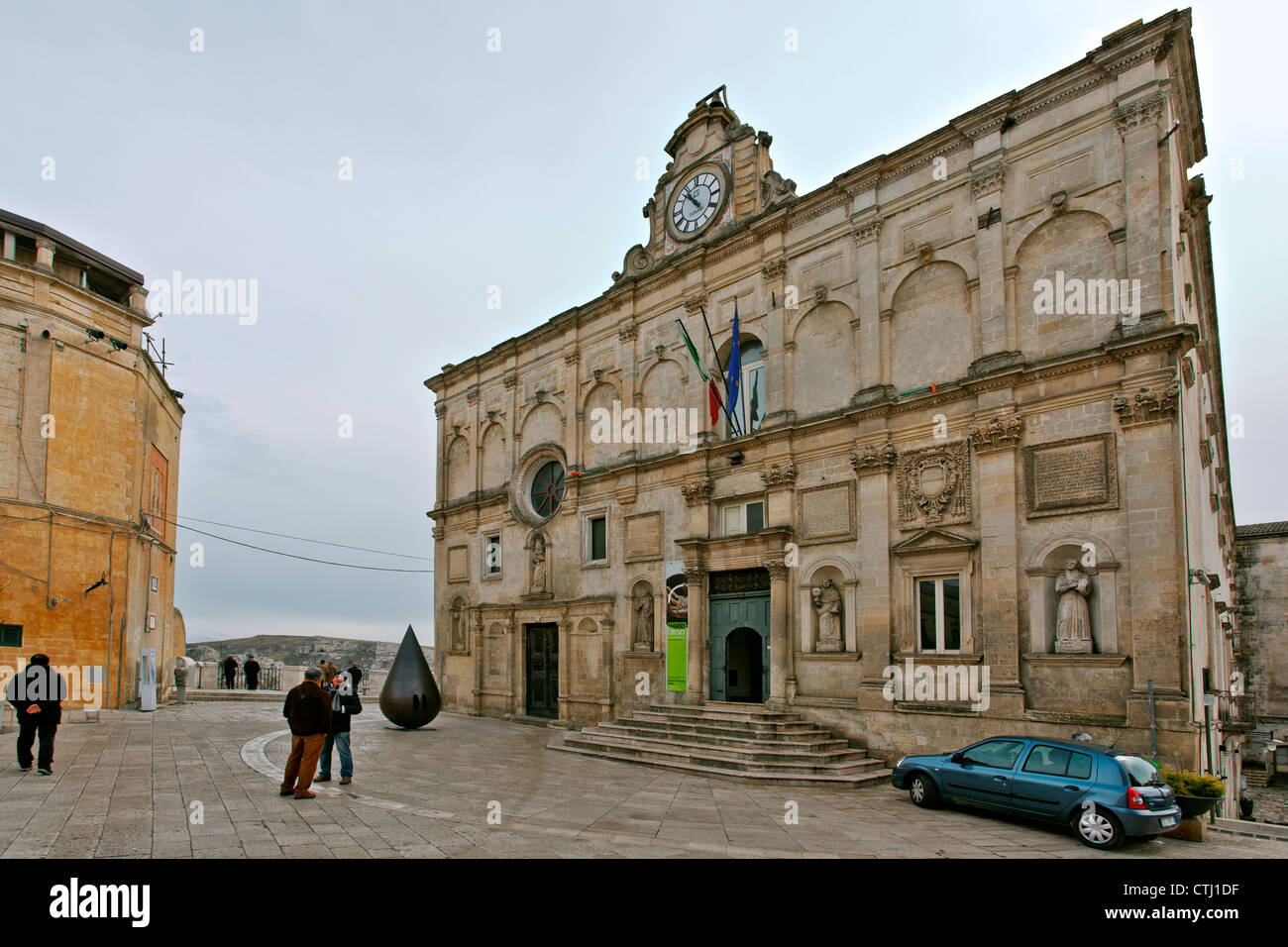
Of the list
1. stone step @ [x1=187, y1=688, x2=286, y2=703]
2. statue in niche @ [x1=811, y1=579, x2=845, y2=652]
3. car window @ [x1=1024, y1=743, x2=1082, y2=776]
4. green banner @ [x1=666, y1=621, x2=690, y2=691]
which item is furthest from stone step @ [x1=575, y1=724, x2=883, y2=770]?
stone step @ [x1=187, y1=688, x2=286, y2=703]

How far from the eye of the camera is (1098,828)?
34.9ft

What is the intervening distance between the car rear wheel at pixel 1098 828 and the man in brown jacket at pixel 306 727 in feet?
31.6

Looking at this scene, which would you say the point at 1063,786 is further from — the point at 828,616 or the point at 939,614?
the point at 828,616

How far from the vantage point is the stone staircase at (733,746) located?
15859mm

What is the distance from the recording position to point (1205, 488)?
20.3 m

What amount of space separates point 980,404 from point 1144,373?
2788 millimetres

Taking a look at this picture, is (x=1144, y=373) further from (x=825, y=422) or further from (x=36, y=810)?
(x=36, y=810)

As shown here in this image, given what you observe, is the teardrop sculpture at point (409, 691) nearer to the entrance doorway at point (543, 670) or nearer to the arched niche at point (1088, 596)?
the entrance doorway at point (543, 670)

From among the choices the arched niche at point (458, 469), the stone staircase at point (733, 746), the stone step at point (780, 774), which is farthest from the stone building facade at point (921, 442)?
the arched niche at point (458, 469)

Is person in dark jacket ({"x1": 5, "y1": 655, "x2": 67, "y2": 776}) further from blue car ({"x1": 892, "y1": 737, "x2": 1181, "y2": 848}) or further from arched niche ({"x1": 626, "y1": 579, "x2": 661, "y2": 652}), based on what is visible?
blue car ({"x1": 892, "y1": 737, "x2": 1181, "y2": 848})

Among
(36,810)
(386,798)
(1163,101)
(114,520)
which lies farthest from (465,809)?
(114,520)

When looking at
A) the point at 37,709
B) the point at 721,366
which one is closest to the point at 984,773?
the point at 721,366

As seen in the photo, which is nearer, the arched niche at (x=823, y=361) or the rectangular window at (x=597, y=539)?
the arched niche at (x=823, y=361)

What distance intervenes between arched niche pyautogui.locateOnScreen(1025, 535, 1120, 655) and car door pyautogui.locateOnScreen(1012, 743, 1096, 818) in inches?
125
